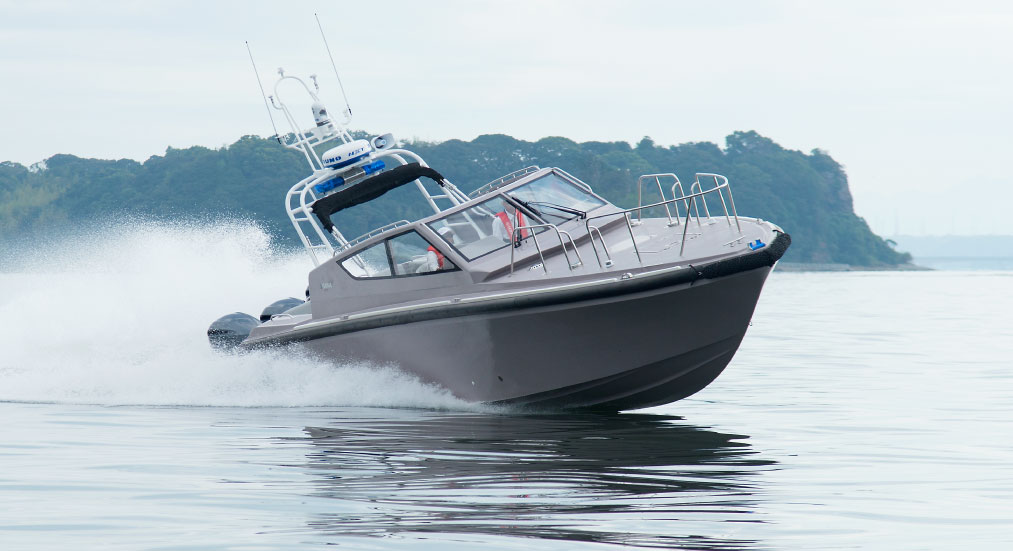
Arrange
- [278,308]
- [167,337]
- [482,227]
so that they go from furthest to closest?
1. [167,337]
2. [278,308]
3. [482,227]

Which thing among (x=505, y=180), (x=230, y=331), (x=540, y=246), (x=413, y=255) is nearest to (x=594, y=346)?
(x=540, y=246)

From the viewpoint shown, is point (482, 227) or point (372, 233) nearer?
point (482, 227)

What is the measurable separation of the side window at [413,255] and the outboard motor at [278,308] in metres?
2.25

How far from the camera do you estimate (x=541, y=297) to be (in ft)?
29.5

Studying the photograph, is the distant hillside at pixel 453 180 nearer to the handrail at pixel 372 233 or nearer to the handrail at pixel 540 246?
the handrail at pixel 372 233

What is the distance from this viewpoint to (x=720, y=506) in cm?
611

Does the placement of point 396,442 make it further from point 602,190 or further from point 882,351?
point 602,190

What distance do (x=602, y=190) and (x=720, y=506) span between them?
3708 inches

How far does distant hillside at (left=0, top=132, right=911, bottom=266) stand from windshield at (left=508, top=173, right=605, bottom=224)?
39800 millimetres

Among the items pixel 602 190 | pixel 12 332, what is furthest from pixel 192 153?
pixel 12 332

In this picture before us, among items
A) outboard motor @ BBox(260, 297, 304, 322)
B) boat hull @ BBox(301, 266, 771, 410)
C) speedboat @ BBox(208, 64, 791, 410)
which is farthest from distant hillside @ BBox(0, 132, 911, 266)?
boat hull @ BBox(301, 266, 771, 410)

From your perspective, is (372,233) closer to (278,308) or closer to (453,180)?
(278,308)

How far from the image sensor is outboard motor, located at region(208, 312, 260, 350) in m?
11.4

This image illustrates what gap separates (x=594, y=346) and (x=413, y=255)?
2.01 m
